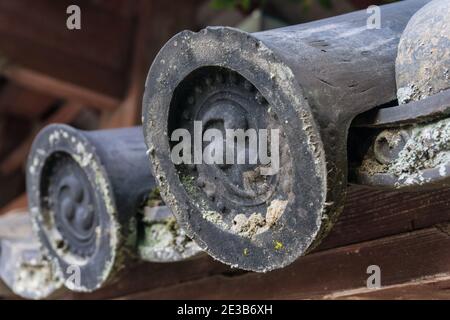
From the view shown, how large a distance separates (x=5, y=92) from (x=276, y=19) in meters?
1.38

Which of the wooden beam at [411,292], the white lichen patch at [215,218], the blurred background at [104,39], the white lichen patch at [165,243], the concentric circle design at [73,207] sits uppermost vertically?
the blurred background at [104,39]

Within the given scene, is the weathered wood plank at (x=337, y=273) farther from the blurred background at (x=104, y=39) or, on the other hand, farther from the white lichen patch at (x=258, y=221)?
the blurred background at (x=104, y=39)

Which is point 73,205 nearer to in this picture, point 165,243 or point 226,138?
point 165,243

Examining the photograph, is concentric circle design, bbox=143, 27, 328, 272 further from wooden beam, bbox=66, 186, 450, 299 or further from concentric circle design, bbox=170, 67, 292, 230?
wooden beam, bbox=66, 186, 450, 299

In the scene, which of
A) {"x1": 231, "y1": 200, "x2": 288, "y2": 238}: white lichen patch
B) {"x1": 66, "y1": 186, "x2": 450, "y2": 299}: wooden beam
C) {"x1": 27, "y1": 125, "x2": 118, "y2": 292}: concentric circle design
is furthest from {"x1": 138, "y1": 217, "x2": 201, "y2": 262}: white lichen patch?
{"x1": 231, "y1": 200, "x2": 288, "y2": 238}: white lichen patch

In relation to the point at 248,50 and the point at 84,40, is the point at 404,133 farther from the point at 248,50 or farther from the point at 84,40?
the point at 84,40

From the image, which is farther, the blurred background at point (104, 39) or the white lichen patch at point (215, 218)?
the blurred background at point (104, 39)

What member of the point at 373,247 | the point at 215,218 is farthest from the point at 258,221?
the point at 373,247

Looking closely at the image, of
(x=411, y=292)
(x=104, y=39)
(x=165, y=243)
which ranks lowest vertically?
(x=411, y=292)

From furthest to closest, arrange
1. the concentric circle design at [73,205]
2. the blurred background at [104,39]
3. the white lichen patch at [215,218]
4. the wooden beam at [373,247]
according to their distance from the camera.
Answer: the blurred background at [104,39]
the concentric circle design at [73,205]
the wooden beam at [373,247]
the white lichen patch at [215,218]

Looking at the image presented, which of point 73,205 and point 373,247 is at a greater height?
point 73,205

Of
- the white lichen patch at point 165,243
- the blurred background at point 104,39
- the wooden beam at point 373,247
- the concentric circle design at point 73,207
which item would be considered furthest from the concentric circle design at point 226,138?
the blurred background at point 104,39

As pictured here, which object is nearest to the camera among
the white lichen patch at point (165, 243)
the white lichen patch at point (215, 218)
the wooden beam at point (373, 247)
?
the white lichen patch at point (215, 218)

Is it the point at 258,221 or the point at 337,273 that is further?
the point at 337,273
